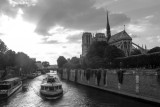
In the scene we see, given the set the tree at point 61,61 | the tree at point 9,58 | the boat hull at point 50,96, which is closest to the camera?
the boat hull at point 50,96

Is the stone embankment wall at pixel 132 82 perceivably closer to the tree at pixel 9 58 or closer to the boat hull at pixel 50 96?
the boat hull at pixel 50 96

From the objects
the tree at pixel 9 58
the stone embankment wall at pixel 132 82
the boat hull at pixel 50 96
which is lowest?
the boat hull at pixel 50 96

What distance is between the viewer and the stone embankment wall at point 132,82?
31.4 meters

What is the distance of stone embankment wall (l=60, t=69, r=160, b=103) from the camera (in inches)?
1237

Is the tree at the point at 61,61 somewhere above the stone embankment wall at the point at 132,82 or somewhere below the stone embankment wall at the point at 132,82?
above

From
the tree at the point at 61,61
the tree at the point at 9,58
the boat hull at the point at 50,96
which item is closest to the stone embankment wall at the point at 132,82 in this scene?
the boat hull at the point at 50,96

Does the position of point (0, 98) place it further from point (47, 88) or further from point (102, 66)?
point (102, 66)

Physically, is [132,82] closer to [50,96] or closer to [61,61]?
[50,96]

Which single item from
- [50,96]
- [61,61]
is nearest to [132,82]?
[50,96]

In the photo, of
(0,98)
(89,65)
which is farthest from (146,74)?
(89,65)

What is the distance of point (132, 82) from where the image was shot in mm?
37281

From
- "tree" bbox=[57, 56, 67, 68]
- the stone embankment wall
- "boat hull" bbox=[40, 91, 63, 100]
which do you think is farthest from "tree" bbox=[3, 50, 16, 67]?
"tree" bbox=[57, 56, 67, 68]

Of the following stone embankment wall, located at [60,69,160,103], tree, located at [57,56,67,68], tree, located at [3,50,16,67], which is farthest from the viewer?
tree, located at [57,56,67,68]

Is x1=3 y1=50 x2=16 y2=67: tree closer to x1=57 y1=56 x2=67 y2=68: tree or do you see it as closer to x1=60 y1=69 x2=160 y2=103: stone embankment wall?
x1=60 y1=69 x2=160 y2=103: stone embankment wall
